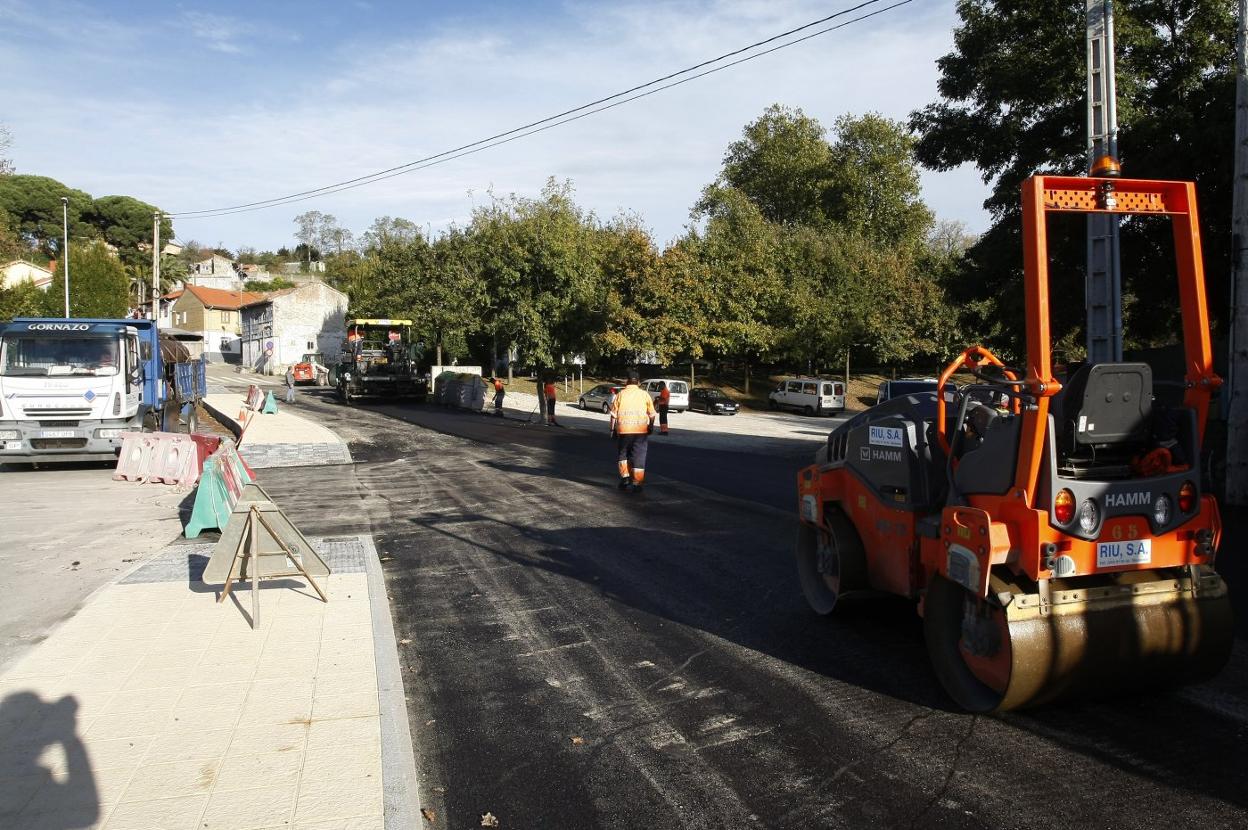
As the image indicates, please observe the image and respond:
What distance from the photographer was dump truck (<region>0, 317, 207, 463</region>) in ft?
50.5

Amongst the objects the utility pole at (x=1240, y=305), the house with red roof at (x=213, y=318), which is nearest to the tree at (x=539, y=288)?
the utility pole at (x=1240, y=305)

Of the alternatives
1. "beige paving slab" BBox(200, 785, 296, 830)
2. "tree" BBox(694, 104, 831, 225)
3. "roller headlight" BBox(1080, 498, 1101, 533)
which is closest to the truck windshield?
"beige paving slab" BBox(200, 785, 296, 830)

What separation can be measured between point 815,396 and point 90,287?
109 feet

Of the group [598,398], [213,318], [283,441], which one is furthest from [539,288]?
[213,318]

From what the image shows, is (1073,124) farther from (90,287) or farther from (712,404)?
(90,287)

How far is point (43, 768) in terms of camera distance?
4164mm

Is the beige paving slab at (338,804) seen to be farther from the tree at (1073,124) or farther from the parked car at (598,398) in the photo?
the parked car at (598,398)

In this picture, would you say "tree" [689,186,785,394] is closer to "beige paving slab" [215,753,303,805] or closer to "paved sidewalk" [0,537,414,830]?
"paved sidewalk" [0,537,414,830]

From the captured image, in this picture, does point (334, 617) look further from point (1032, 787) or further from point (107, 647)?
point (1032, 787)

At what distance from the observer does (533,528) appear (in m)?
10.4

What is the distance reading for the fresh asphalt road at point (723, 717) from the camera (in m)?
3.84

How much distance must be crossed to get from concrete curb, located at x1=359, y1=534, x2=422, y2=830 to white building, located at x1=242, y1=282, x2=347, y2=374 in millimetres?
67810

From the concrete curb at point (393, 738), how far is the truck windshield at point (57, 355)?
39.8 feet

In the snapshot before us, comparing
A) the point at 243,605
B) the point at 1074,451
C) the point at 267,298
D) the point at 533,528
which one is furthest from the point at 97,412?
the point at 267,298
